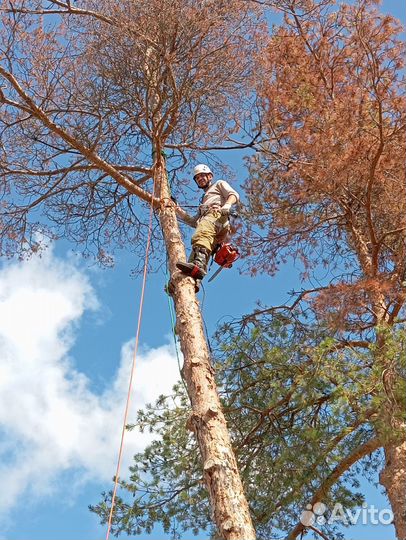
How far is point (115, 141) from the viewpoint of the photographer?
7.05 m

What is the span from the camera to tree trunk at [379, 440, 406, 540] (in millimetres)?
5152

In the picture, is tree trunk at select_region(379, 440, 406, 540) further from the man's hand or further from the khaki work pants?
the man's hand

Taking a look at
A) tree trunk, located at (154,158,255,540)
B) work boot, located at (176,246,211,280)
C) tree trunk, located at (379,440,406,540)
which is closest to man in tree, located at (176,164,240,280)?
work boot, located at (176,246,211,280)

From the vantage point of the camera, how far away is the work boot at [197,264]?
16.8 feet

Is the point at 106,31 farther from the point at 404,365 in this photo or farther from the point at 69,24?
the point at 404,365

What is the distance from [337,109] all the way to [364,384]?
276 centimetres

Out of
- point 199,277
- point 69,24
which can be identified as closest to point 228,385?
point 199,277

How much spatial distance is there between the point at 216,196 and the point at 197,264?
0.89m

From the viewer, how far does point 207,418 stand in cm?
416

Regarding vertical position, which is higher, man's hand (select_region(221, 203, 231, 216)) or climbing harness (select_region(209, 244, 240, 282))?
man's hand (select_region(221, 203, 231, 216))

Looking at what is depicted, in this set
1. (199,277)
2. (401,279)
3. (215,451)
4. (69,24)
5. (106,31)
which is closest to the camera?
(215,451)

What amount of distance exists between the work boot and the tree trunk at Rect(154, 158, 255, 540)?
51 mm

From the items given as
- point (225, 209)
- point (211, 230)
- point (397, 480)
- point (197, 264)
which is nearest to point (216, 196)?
point (225, 209)

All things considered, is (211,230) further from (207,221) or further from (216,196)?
(216,196)
